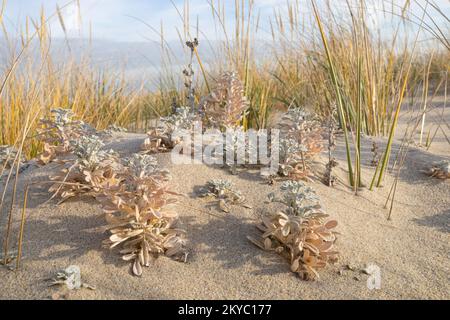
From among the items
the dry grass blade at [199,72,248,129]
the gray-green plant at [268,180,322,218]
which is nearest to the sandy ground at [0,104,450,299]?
the gray-green plant at [268,180,322,218]

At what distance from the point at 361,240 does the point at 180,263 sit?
93cm

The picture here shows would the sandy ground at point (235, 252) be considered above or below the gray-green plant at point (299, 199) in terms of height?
below

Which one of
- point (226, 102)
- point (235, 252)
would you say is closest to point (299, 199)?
point (235, 252)

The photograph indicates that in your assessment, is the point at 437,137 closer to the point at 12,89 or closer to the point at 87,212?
the point at 87,212

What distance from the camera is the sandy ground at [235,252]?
1.74m

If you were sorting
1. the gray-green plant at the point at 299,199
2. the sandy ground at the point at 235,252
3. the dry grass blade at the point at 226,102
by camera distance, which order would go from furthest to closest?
the dry grass blade at the point at 226,102, the gray-green plant at the point at 299,199, the sandy ground at the point at 235,252

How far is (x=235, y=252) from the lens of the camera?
1.96 m

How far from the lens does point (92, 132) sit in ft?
9.68

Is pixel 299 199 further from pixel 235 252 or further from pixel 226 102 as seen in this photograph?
pixel 226 102

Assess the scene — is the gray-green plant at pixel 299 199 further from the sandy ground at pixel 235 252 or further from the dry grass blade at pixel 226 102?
the dry grass blade at pixel 226 102

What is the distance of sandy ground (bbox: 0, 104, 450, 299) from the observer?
1743mm

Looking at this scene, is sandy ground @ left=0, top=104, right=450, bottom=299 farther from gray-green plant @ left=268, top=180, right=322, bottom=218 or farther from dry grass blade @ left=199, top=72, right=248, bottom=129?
dry grass blade @ left=199, top=72, right=248, bottom=129

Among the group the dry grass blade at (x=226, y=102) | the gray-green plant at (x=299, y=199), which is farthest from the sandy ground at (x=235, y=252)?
the dry grass blade at (x=226, y=102)
